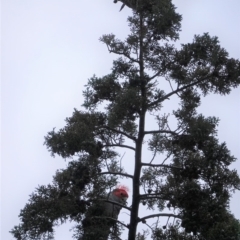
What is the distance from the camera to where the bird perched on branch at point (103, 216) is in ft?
21.8

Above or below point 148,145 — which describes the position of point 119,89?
above

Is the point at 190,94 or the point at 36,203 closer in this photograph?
the point at 36,203

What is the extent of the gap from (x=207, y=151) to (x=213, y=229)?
1154 millimetres

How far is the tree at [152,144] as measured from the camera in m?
6.74

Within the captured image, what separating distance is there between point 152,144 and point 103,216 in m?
1.42

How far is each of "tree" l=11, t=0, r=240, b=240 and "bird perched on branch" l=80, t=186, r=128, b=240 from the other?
37 mm

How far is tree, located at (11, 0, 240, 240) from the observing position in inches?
265

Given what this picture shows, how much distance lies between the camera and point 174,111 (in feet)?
25.0

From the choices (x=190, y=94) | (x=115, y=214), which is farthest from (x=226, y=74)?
(x=115, y=214)

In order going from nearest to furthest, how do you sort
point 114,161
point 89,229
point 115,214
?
1. point 89,229
2. point 115,214
3. point 114,161

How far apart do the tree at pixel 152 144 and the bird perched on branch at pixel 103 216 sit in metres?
0.04

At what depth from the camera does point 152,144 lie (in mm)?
7852

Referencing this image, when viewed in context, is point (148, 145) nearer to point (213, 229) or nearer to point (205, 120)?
point (205, 120)

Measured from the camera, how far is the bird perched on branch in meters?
6.66
